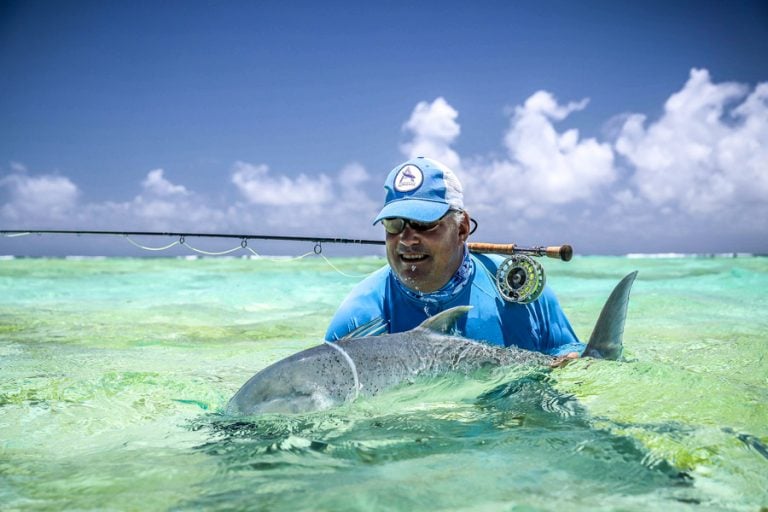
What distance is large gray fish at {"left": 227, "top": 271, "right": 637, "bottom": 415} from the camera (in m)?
2.50

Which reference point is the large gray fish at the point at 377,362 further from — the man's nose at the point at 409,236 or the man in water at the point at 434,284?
the man's nose at the point at 409,236

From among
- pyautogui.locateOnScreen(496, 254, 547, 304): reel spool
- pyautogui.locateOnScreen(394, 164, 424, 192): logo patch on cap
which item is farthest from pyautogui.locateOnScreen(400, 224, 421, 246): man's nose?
pyautogui.locateOnScreen(496, 254, 547, 304): reel spool

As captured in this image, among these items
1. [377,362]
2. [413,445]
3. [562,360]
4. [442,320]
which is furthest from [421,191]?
[413,445]

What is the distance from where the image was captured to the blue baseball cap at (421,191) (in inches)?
125

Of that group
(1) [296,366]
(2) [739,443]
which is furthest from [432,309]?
(2) [739,443]

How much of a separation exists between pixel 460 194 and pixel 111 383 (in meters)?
2.43

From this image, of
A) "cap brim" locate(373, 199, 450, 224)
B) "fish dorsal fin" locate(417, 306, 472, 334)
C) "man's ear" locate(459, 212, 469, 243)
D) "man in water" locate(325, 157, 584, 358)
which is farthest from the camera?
"man's ear" locate(459, 212, 469, 243)

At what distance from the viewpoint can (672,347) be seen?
19.9ft

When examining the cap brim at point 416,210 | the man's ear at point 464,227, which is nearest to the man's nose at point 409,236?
the cap brim at point 416,210

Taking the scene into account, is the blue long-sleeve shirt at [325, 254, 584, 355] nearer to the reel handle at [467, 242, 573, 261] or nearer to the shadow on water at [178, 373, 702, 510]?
the reel handle at [467, 242, 573, 261]

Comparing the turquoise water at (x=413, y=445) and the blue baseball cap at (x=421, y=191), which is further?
the blue baseball cap at (x=421, y=191)

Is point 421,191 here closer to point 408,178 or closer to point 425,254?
point 408,178

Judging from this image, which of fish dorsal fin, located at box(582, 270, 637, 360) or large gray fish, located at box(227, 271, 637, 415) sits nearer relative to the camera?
large gray fish, located at box(227, 271, 637, 415)

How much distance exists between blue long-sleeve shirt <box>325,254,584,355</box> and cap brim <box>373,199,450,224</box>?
1.70ft
